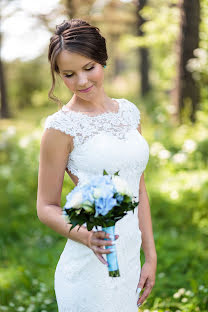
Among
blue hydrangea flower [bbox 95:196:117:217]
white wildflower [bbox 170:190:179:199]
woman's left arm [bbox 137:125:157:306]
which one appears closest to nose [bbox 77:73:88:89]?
woman's left arm [bbox 137:125:157:306]

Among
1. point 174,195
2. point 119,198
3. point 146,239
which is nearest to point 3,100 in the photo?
point 174,195

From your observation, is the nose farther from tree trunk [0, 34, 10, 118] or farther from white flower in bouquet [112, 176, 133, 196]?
tree trunk [0, 34, 10, 118]

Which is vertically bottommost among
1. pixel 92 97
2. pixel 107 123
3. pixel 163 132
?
pixel 163 132

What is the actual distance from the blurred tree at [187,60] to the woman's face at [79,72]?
6.85 m

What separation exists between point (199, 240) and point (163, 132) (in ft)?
11.5

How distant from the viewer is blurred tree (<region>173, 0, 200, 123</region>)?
8.33 meters

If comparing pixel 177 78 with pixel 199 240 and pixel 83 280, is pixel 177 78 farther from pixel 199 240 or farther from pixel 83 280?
pixel 83 280

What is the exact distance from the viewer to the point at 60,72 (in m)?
2.10

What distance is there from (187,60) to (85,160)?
7.29 metres

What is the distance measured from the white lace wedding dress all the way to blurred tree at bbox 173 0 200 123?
6.81m

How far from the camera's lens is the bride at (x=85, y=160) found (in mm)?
2027

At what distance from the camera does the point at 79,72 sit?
80.5 inches

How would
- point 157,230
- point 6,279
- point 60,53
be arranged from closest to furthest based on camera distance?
1. point 60,53
2. point 6,279
3. point 157,230

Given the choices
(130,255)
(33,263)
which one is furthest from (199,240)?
(130,255)
